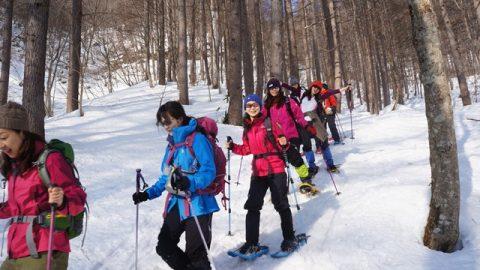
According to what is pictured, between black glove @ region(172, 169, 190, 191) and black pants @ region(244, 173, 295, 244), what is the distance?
1459 millimetres

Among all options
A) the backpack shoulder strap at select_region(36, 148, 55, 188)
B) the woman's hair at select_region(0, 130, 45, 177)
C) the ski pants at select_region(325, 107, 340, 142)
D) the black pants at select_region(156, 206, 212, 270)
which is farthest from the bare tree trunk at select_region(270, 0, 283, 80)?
the backpack shoulder strap at select_region(36, 148, 55, 188)

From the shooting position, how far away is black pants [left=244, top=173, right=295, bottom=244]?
4.67 meters

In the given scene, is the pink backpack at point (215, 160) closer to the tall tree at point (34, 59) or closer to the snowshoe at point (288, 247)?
the snowshoe at point (288, 247)

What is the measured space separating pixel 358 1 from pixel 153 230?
1983cm

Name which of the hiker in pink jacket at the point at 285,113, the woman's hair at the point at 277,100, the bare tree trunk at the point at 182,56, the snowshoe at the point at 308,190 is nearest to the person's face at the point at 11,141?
the hiker in pink jacket at the point at 285,113

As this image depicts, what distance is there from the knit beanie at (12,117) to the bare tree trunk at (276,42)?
761 centimetres

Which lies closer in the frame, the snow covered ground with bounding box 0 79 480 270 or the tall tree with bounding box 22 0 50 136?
the snow covered ground with bounding box 0 79 480 270

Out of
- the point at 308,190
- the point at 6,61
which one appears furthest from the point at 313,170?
the point at 6,61

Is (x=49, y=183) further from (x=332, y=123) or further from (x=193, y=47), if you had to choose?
(x=193, y=47)

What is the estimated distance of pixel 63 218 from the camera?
2.65 m

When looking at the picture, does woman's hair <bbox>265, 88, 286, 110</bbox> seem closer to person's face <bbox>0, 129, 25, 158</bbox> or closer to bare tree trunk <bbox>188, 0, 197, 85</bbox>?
person's face <bbox>0, 129, 25, 158</bbox>

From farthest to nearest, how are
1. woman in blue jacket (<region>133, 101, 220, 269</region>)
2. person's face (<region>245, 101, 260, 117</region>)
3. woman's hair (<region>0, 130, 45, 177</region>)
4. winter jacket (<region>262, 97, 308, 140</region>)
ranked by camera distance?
winter jacket (<region>262, 97, 308, 140</region>) < person's face (<region>245, 101, 260, 117</region>) < woman in blue jacket (<region>133, 101, 220, 269</region>) < woman's hair (<region>0, 130, 45, 177</region>)

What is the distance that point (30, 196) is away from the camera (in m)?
2.67

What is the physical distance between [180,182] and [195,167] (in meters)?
0.26
